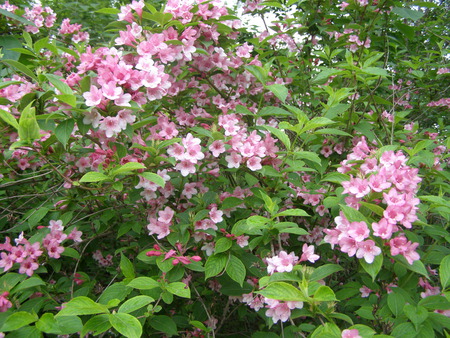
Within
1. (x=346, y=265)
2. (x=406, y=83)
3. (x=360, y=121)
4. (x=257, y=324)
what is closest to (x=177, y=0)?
(x=360, y=121)

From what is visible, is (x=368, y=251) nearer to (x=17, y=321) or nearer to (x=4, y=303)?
(x=17, y=321)

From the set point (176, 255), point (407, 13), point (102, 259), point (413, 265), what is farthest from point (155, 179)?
point (407, 13)

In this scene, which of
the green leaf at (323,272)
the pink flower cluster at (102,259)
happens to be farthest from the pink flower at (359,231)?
the pink flower cluster at (102,259)

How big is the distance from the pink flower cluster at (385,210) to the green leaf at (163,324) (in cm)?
80

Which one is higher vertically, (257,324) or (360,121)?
(360,121)

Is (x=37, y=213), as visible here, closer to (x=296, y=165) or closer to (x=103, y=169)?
(x=103, y=169)

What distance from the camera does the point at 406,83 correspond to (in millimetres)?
4004

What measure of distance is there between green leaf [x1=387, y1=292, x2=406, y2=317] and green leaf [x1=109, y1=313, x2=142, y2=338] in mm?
1042

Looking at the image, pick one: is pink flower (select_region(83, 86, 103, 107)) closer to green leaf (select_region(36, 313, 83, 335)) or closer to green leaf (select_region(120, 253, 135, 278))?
green leaf (select_region(120, 253, 135, 278))

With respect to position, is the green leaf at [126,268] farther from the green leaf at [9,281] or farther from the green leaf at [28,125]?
the green leaf at [28,125]

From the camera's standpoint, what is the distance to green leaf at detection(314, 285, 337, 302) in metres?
1.22

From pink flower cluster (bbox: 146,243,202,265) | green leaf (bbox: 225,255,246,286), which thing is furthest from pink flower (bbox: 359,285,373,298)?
pink flower cluster (bbox: 146,243,202,265)

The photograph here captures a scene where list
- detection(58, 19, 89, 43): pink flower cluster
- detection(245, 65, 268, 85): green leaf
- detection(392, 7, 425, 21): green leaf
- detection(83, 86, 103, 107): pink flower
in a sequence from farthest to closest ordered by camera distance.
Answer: detection(58, 19, 89, 43): pink flower cluster
detection(392, 7, 425, 21): green leaf
detection(245, 65, 268, 85): green leaf
detection(83, 86, 103, 107): pink flower

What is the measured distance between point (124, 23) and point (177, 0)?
14.6 inches
